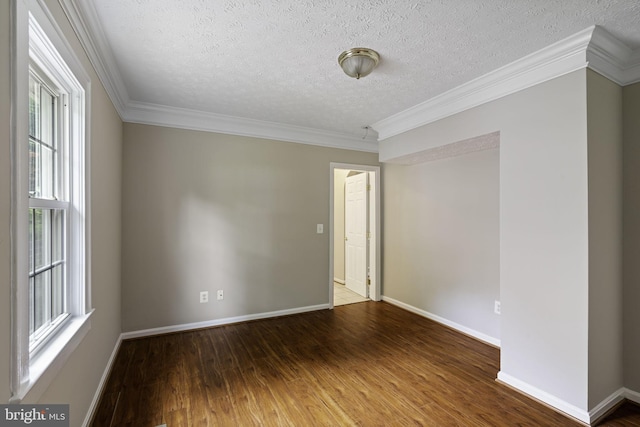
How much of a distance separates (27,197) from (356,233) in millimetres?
4225

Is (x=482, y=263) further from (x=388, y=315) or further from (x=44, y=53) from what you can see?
(x=44, y=53)

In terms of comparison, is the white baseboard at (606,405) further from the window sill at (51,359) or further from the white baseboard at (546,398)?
the window sill at (51,359)

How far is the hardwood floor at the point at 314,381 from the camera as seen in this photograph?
1.94 meters

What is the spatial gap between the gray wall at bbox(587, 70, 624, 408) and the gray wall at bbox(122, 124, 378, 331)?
2754 mm

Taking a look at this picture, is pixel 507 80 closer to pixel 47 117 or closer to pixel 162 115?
pixel 47 117

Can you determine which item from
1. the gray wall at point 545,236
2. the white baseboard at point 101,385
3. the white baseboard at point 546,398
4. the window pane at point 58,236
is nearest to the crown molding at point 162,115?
the window pane at point 58,236

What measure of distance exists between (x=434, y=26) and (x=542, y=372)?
8.14 ft

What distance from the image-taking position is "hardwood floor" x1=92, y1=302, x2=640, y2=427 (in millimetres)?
1942

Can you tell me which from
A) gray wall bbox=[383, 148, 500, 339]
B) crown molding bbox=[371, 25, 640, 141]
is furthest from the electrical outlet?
crown molding bbox=[371, 25, 640, 141]

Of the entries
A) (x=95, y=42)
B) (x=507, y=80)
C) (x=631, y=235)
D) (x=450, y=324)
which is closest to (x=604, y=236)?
(x=631, y=235)

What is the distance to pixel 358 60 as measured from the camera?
211 cm

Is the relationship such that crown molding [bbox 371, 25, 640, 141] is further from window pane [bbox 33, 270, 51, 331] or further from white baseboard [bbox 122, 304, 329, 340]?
window pane [bbox 33, 270, 51, 331]

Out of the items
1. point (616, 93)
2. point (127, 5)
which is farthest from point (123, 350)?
point (616, 93)

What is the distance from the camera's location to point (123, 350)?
283 cm
